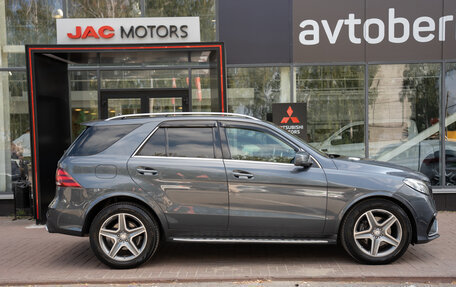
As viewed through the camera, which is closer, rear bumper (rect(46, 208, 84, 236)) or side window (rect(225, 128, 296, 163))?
rear bumper (rect(46, 208, 84, 236))

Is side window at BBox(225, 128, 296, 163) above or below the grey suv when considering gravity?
above

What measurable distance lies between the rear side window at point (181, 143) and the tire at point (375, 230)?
186 cm

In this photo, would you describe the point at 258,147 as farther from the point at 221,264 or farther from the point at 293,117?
the point at 293,117

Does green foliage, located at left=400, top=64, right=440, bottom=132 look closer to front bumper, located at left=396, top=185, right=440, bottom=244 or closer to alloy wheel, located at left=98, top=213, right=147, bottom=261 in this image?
front bumper, located at left=396, top=185, right=440, bottom=244

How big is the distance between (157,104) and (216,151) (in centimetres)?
491

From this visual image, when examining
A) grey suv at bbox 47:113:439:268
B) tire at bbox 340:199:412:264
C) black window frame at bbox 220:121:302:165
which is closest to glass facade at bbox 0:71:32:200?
grey suv at bbox 47:113:439:268

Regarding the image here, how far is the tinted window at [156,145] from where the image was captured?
17.8ft

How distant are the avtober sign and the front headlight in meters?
4.84

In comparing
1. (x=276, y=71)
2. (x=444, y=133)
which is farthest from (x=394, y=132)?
(x=276, y=71)

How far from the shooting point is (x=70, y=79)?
9891 mm

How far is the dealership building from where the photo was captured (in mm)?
9484

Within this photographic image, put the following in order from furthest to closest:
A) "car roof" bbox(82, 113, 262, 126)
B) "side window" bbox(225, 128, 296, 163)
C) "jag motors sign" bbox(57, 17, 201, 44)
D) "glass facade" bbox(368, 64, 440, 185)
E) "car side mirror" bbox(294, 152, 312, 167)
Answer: "glass facade" bbox(368, 64, 440, 185)
"jag motors sign" bbox(57, 17, 201, 44)
"car roof" bbox(82, 113, 262, 126)
"side window" bbox(225, 128, 296, 163)
"car side mirror" bbox(294, 152, 312, 167)

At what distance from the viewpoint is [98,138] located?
5.49 m

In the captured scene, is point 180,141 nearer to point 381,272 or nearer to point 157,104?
point 381,272
